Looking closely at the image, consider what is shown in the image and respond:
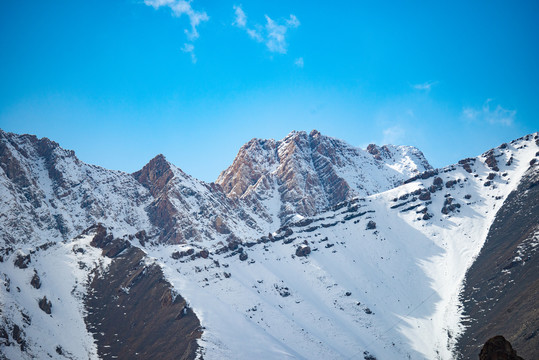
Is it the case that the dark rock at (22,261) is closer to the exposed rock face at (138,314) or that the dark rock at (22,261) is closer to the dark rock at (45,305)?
the dark rock at (45,305)

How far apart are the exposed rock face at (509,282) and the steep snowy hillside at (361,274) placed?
14.3ft

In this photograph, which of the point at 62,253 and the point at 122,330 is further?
the point at 62,253

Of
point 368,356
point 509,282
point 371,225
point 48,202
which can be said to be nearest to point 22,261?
point 48,202

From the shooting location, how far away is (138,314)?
93.8 meters

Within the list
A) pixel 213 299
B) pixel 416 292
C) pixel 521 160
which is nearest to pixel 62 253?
pixel 213 299

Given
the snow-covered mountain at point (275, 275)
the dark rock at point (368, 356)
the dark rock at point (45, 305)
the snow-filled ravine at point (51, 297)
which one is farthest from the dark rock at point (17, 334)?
the dark rock at point (368, 356)

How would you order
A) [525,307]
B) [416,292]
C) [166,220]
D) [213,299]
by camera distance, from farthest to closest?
[166,220]
[416,292]
[213,299]
[525,307]

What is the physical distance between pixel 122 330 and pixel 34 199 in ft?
352

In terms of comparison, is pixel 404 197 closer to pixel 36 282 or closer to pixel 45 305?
pixel 45 305

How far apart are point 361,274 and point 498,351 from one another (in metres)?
91.6

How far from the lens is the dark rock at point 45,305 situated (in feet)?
284

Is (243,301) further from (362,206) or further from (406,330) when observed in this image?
(362,206)

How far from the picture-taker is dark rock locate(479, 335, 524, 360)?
101ft

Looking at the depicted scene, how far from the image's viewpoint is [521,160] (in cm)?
15088
